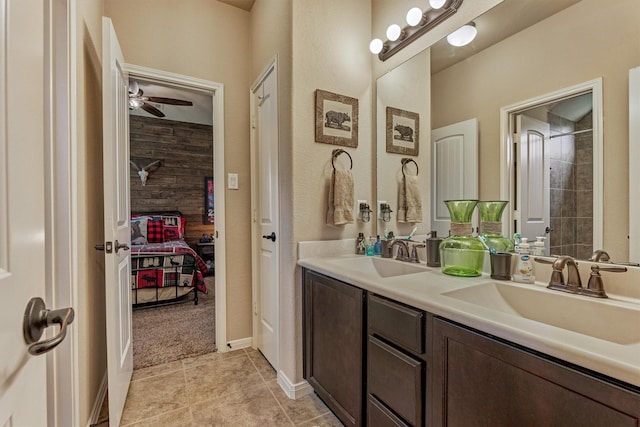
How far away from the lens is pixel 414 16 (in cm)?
166

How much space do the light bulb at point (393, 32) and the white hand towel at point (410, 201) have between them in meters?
0.84

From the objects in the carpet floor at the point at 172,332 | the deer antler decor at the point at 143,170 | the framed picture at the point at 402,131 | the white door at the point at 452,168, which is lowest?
the carpet floor at the point at 172,332

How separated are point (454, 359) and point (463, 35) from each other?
148cm

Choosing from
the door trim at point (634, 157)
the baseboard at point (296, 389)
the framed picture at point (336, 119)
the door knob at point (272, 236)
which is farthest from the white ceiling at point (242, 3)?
the baseboard at point (296, 389)

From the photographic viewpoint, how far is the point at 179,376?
203 centimetres

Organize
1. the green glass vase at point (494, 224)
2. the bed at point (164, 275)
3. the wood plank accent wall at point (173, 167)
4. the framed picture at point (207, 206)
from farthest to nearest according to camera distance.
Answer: the framed picture at point (207, 206), the wood plank accent wall at point (173, 167), the bed at point (164, 275), the green glass vase at point (494, 224)

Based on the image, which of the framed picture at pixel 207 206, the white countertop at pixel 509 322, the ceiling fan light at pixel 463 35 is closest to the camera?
the white countertop at pixel 509 322

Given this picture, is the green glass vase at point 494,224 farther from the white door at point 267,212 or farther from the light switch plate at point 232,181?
the light switch plate at point 232,181

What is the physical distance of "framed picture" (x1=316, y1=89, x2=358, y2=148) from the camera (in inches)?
72.4

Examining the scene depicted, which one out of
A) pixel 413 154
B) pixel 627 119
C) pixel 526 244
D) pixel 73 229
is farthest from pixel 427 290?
pixel 73 229

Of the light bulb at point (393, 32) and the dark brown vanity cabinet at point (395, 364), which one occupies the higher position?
the light bulb at point (393, 32)

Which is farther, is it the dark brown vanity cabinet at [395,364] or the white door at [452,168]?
the white door at [452,168]

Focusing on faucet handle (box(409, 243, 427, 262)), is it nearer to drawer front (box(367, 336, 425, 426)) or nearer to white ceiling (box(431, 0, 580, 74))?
drawer front (box(367, 336, 425, 426))

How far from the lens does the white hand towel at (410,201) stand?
6.02ft
